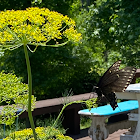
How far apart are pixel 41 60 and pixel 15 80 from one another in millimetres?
6300

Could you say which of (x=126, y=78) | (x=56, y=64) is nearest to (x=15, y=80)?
(x=126, y=78)

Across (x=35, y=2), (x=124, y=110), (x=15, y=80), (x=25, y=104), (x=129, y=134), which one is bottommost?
(x=129, y=134)

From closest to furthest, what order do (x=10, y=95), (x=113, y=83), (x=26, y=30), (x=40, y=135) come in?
(x=26, y=30) → (x=10, y=95) → (x=40, y=135) → (x=113, y=83)

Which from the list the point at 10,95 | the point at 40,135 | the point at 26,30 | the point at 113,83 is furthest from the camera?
the point at 113,83

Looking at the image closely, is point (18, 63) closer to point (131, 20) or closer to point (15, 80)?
point (131, 20)

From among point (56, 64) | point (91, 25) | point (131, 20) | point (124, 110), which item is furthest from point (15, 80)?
point (91, 25)

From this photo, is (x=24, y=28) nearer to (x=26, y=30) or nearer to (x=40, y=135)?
(x=26, y=30)

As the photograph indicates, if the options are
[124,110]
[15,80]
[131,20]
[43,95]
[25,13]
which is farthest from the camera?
[43,95]

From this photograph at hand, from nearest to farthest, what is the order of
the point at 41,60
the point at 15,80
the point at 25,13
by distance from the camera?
the point at 25,13
the point at 15,80
the point at 41,60

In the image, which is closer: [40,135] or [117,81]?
[40,135]

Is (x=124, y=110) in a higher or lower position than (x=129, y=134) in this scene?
higher

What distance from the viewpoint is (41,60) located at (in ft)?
26.1

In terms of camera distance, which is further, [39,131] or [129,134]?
[129,134]

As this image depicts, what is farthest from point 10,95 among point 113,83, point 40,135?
point 113,83
